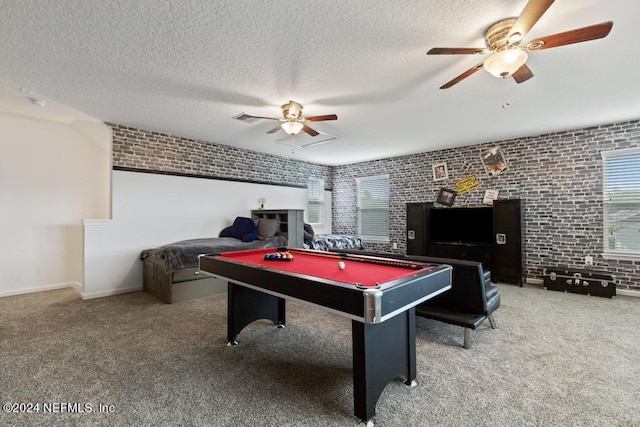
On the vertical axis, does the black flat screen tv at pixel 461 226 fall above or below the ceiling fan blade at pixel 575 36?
below

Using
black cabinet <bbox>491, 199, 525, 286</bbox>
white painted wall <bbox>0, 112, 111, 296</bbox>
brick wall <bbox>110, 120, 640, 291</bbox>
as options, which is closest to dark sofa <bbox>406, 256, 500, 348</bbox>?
black cabinet <bbox>491, 199, 525, 286</bbox>

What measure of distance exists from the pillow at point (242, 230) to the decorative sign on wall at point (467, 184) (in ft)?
14.5

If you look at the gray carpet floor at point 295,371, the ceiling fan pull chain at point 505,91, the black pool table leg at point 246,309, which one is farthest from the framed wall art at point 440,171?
the black pool table leg at point 246,309

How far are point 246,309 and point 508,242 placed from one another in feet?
15.7

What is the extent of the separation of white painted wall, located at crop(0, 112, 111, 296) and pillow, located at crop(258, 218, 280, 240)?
258 centimetres

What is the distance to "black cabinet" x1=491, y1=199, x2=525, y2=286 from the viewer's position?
16.6 feet

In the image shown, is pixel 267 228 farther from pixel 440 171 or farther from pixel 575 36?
pixel 575 36

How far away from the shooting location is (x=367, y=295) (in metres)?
1.47

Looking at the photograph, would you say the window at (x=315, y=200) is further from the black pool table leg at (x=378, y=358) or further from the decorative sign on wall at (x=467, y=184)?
the black pool table leg at (x=378, y=358)

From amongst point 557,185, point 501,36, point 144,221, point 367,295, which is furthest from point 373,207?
point 367,295

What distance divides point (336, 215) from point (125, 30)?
22.1 feet

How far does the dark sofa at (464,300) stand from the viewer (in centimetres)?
266

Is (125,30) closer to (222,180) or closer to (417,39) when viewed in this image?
(417,39)

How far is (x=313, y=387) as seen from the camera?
6.84ft
